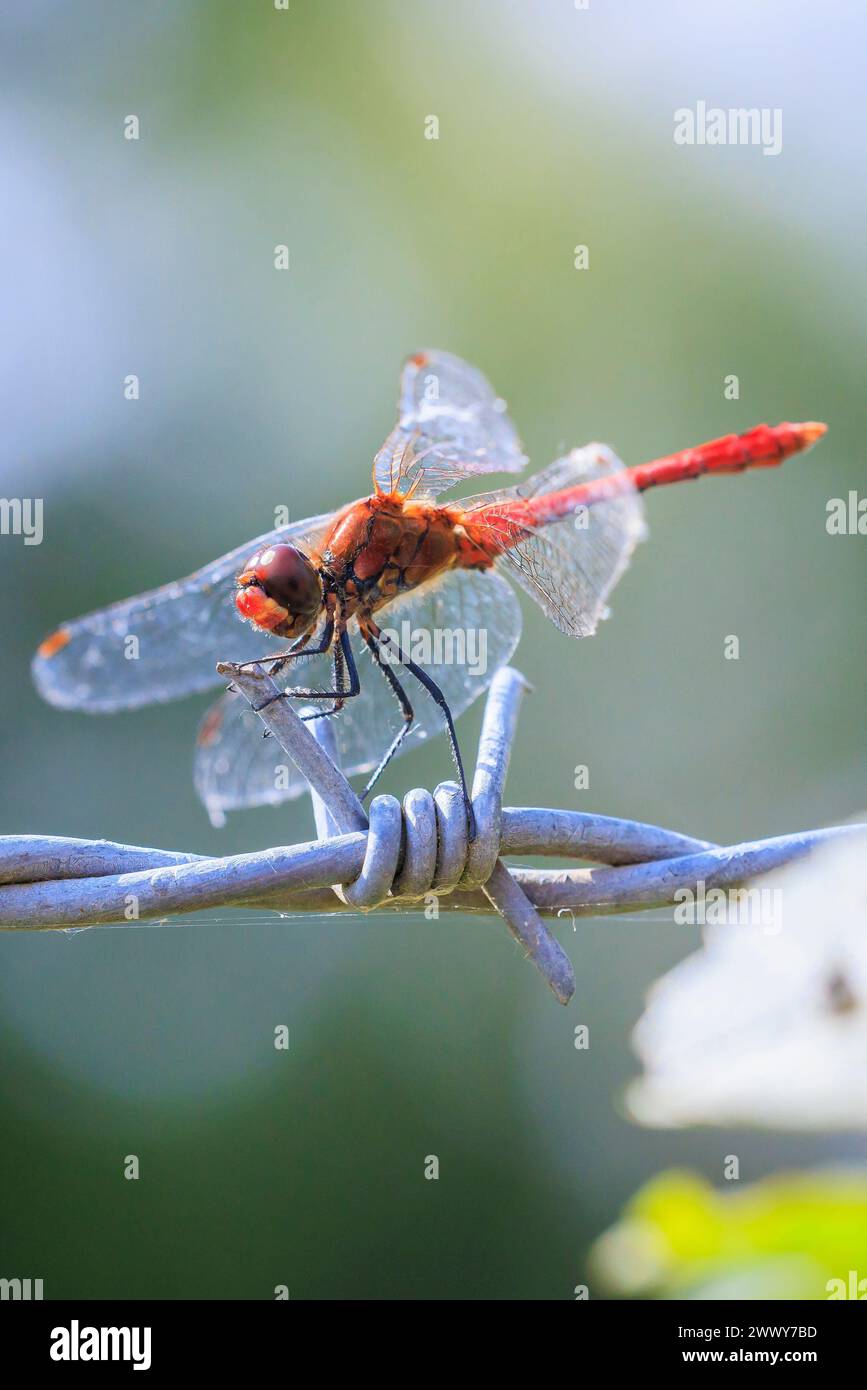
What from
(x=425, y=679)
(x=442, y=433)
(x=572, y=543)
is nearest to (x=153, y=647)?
(x=425, y=679)

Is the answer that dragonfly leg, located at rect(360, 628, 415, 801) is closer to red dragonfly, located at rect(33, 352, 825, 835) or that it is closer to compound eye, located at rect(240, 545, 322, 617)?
red dragonfly, located at rect(33, 352, 825, 835)

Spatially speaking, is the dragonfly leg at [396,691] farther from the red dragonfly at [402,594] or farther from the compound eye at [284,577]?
the compound eye at [284,577]

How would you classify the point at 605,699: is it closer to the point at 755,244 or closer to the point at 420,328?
the point at 420,328

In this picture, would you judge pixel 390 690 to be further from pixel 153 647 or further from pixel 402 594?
pixel 153 647

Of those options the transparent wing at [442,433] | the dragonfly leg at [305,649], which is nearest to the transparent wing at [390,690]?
the dragonfly leg at [305,649]

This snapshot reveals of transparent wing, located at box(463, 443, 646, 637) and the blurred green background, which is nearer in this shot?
transparent wing, located at box(463, 443, 646, 637)

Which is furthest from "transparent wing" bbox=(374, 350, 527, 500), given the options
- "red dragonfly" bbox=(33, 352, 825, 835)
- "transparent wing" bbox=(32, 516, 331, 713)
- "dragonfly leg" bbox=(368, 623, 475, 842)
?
"transparent wing" bbox=(32, 516, 331, 713)
